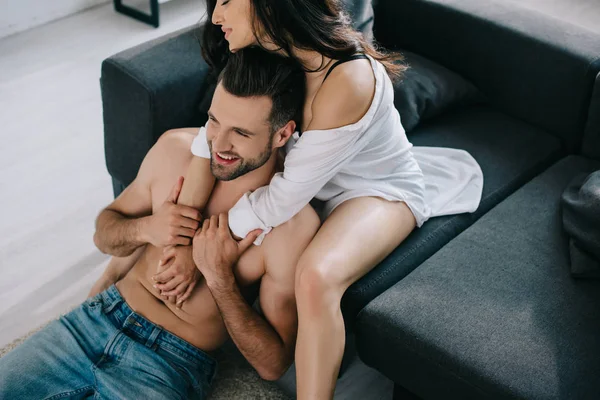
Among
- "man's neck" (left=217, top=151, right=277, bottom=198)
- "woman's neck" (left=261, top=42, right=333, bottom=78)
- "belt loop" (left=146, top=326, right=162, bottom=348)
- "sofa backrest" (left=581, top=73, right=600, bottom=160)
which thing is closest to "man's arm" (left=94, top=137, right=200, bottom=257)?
"man's neck" (left=217, top=151, right=277, bottom=198)

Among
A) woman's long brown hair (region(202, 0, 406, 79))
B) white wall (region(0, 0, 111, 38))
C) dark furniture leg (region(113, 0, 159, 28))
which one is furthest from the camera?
dark furniture leg (region(113, 0, 159, 28))

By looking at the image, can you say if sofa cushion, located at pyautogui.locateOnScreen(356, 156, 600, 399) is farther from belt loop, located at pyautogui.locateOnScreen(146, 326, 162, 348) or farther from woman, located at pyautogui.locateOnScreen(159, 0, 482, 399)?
belt loop, located at pyautogui.locateOnScreen(146, 326, 162, 348)

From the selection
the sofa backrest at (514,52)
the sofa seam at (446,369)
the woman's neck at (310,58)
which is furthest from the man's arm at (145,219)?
the sofa backrest at (514,52)

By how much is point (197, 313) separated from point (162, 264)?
0.16 meters

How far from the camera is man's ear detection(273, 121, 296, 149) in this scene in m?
1.83

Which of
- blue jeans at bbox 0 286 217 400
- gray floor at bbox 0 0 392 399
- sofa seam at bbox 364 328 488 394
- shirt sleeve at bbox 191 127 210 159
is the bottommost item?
gray floor at bbox 0 0 392 399

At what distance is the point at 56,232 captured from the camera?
2658 mm

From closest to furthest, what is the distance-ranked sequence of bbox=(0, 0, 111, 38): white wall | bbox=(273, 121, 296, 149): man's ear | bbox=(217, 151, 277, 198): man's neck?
1. bbox=(273, 121, 296, 149): man's ear
2. bbox=(217, 151, 277, 198): man's neck
3. bbox=(0, 0, 111, 38): white wall

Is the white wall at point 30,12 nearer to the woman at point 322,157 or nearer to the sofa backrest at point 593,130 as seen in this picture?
the woman at point 322,157

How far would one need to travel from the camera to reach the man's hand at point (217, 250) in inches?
73.2

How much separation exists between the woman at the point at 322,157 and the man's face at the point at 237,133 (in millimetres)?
14

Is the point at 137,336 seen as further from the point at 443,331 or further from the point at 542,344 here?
the point at 542,344

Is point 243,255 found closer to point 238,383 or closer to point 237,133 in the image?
point 237,133

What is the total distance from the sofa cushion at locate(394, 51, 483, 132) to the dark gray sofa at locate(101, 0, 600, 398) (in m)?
0.05
